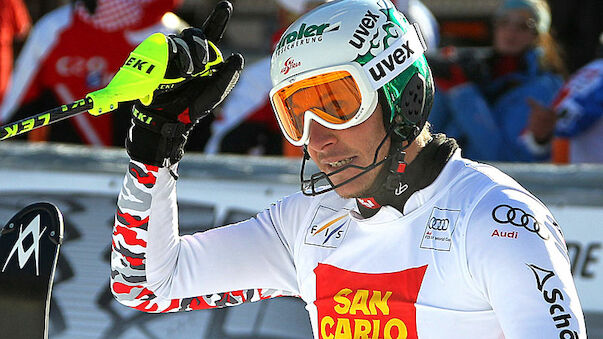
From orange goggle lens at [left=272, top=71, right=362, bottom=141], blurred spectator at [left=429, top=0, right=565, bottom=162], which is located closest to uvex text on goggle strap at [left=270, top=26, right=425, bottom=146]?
orange goggle lens at [left=272, top=71, right=362, bottom=141]

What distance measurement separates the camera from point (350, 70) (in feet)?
8.44

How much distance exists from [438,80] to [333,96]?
9.24 ft

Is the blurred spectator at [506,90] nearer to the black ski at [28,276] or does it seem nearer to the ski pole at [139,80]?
the ski pole at [139,80]

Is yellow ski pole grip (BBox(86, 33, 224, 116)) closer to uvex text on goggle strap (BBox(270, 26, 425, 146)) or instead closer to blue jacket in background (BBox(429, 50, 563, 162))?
uvex text on goggle strap (BBox(270, 26, 425, 146))

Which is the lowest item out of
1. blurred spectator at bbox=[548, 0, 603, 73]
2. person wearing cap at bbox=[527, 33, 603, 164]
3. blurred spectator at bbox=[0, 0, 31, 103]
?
blurred spectator at bbox=[0, 0, 31, 103]

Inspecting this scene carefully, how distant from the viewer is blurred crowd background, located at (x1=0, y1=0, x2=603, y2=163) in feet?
15.9

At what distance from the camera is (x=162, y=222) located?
2.82 m

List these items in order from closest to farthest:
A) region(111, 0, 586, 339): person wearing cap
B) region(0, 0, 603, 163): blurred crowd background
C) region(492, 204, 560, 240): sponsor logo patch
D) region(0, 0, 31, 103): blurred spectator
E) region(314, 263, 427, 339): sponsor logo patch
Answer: region(492, 204, 560, 240): sponsor logo patch, region(111, 0, 586, 339): person wearing cap, region(314, 263, 427, 339): sponsor logo patch, region(0, 0, 603, 163): blurred crowd background, region(0, 0, 31, 103): blurred spectator

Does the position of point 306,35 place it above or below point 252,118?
above

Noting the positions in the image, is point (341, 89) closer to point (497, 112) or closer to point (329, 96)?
point (329, 96)

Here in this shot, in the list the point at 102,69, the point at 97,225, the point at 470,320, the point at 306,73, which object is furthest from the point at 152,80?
the point at 102,69

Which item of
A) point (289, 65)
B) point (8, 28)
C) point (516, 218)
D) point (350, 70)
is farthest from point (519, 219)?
point (8, 28)

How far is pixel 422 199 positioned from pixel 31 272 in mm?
1034

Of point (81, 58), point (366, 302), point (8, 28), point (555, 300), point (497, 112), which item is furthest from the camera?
point (8, 28)
